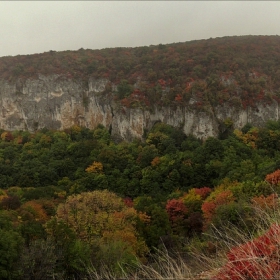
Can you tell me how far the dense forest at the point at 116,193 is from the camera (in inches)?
660

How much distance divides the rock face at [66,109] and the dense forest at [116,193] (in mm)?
3672

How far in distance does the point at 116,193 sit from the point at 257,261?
39.5 meters

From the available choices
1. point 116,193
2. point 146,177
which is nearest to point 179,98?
point 146,177

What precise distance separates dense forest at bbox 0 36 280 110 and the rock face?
1.76 m

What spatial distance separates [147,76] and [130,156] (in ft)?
79.8

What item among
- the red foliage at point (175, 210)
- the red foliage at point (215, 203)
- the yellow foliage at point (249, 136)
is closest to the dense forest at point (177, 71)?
the yellow foliage at point (249, 136)

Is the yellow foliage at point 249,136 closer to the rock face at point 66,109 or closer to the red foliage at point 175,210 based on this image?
the rock face at point 66,109

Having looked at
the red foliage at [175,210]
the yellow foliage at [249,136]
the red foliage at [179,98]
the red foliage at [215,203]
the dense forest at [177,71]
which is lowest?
the red foliage at [175,210]

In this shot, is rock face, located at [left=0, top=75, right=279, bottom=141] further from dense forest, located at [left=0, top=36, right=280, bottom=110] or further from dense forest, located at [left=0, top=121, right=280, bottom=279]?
dense forest, located at [left=0, top=121, right=280, bottom=279]

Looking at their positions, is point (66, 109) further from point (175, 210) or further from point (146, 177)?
point (175, 210)

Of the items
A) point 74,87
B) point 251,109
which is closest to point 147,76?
point 74,87

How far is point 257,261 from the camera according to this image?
4270 mm

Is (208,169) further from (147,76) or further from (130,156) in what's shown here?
(147,76)

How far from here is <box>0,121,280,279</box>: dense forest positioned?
16766 millimetres
